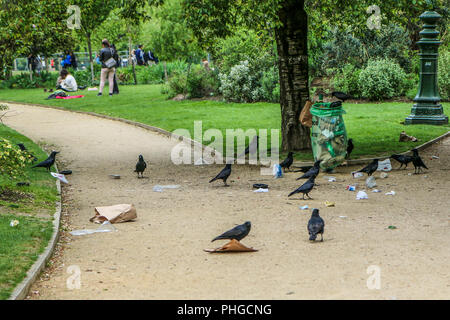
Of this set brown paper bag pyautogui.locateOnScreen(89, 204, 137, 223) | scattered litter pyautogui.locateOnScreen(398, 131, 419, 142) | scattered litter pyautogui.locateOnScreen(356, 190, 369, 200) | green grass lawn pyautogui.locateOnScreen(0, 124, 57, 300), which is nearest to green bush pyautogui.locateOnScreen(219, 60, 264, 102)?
scattered litter pyautogui.locateOnScreen(398, 131, 419, 142)

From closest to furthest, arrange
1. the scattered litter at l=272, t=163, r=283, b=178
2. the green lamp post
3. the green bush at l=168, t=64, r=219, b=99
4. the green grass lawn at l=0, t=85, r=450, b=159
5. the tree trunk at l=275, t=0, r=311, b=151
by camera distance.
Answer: the scattered litter at l=272, t=163, r=283, b=178
the tree trunk at l=275, t=0, r=311, b=151
the green grass lawn at l=0, t=85, r=450, b=159
the green lamp post
the green bush at l=168, t=64, r=219, b=99

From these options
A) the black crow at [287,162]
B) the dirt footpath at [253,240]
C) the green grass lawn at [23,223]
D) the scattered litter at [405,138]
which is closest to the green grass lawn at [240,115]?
the scattered litter at [405,138]

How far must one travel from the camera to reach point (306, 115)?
13984 mm

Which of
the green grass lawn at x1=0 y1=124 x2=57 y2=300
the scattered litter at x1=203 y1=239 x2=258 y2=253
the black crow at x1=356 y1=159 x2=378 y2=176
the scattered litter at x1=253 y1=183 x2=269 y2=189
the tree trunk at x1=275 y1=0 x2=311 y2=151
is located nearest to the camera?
the green grass lawn at x1=0 y1=124 x2=57 y2=300

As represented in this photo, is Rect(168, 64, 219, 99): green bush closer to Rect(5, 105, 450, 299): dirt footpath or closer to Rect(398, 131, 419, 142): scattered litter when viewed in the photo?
Rect(398, 131, 419, 142): scattered litter

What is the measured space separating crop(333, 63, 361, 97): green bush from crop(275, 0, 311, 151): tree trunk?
1103 cm

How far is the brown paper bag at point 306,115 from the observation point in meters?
13.9

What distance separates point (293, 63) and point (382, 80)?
10973mm

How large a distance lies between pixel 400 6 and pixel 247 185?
5061mm

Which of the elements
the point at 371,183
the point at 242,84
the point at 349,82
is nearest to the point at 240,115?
the point at 242,84

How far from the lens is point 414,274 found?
685 cm

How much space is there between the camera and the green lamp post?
18.9 metres

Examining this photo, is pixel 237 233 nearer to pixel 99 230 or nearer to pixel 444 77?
pixel 99 230

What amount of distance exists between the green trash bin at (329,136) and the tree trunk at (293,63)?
1.40 m
